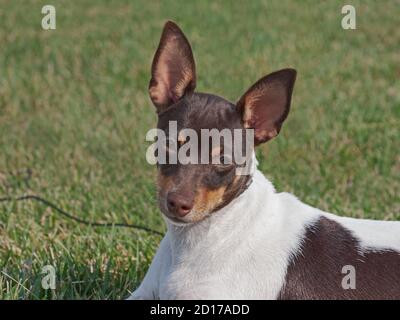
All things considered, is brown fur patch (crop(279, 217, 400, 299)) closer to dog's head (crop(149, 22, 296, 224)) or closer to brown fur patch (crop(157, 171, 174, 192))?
dog's head (crop(149, 22, 296, 224))

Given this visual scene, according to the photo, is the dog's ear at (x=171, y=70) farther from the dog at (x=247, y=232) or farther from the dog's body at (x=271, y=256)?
the dog's body at (x=271, y=256)

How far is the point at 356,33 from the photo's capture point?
1107 cm

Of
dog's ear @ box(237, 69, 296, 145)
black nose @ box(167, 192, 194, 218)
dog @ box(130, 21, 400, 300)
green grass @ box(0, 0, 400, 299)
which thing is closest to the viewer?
black nose @ box(167, 192, 194, 218)

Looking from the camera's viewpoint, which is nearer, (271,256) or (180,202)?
(180,202)

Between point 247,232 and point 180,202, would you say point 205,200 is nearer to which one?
point 180,202

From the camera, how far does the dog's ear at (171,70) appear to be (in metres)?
4.04

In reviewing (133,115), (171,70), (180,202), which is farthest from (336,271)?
(133,115)

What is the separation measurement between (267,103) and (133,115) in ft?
14.1

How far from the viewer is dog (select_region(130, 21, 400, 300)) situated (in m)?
3.85

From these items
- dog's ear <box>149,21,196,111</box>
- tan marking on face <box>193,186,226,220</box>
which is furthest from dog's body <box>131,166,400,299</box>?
dog's ear <box>149,21,196,111</box>

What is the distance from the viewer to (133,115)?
26.9 feet

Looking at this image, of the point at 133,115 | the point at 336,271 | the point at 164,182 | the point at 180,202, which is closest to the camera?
the point at 180,202

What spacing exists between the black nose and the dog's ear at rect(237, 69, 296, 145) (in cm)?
48

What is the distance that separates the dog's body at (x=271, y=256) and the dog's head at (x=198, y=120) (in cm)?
15
